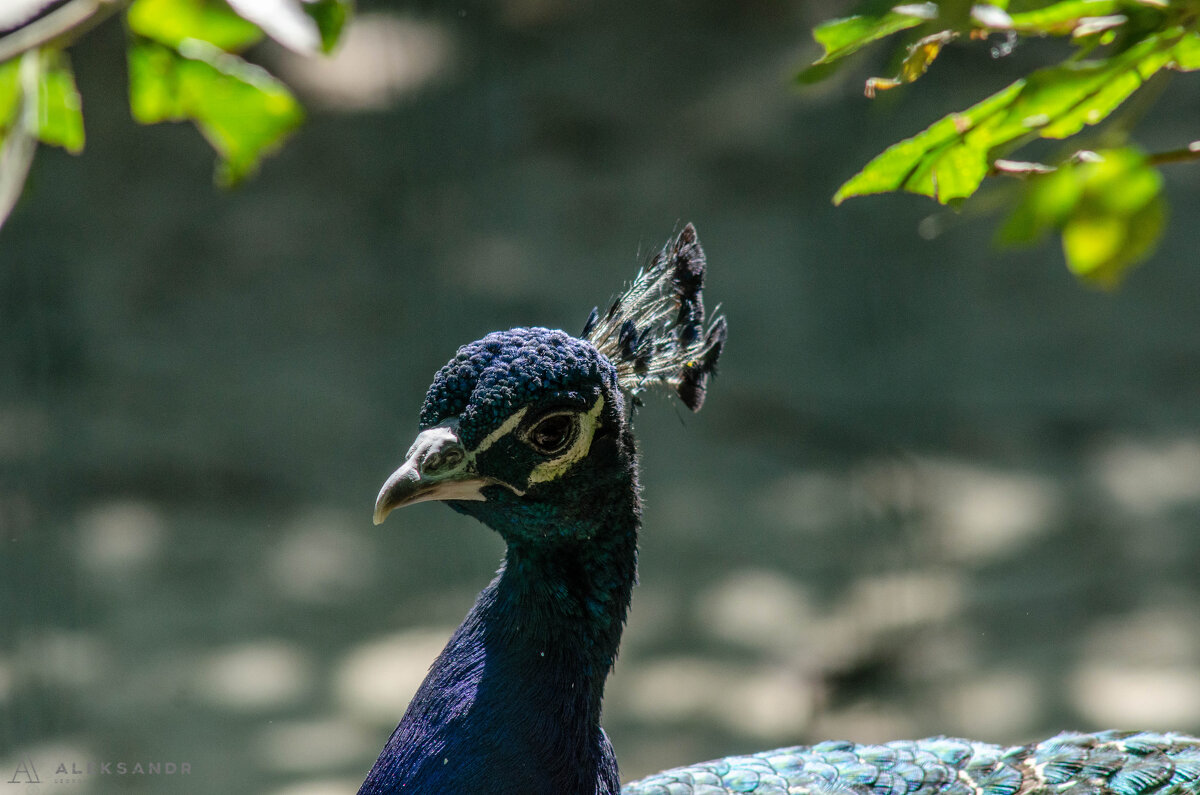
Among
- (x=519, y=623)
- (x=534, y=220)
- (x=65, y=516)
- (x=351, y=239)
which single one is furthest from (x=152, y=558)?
(x=519, y=623)

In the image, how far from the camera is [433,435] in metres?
1.12

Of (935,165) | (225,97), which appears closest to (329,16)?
(225,97)

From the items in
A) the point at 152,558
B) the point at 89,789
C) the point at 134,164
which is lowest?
the point at 89,789

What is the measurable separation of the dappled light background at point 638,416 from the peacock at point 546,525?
3.45 ft

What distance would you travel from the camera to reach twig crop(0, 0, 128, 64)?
573 mm

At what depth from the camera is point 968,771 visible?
4.76 feet

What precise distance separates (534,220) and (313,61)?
730mm

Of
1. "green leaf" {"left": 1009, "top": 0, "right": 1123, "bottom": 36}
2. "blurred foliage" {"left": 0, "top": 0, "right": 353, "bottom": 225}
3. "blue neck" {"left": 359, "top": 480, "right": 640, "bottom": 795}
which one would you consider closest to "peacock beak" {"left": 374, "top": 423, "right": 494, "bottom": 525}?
"blue neck" {"left": 359, "top": 480, "right": 640, "bottom": 795}

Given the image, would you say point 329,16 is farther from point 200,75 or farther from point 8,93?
point 8,93

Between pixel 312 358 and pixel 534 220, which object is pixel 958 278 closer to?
pixel 534 220

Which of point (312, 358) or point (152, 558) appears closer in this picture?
point (152, 558)

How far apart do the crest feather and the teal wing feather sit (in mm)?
501

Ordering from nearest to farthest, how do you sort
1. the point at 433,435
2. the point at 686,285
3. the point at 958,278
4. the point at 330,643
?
the point at 433,435
the point at 686,285
the point at 330,643
the point at 958,278

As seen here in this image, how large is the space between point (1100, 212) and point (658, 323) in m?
0.91
